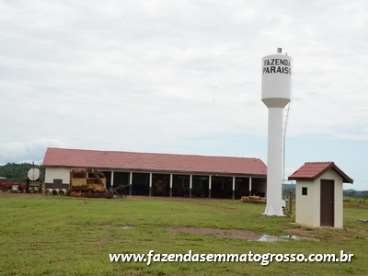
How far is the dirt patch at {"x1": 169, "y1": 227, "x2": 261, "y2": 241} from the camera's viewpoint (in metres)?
17.2

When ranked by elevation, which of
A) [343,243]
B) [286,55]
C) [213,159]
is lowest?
[343,243]

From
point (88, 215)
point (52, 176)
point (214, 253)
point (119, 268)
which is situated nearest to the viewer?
point (119, 268)

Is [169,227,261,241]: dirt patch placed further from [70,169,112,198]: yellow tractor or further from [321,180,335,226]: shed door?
[70,169,112,198]: yellow tractor

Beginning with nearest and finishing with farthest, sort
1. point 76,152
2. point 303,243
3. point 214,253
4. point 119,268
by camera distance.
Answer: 1. point 119,268
2. point 214,253
3. point 303,243
4. point 76,152

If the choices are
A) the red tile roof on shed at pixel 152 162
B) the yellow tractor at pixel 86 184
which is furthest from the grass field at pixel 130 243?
the red tile roof on shed at pixel 152 162

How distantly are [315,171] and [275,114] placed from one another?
5.51 metres

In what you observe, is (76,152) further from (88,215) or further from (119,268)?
(119,268)

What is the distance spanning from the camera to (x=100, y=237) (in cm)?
1530

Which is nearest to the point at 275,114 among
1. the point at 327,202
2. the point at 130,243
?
the point at 327,202

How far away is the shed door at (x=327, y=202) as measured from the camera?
22953 millimetres

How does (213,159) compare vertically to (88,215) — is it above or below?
above

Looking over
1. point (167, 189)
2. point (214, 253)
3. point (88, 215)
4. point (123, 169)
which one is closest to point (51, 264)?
point (214, 253)

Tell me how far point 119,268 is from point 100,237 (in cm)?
501

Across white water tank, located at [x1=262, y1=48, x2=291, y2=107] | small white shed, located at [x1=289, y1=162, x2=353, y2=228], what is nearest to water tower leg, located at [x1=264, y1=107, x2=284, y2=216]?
white water tank, located at [x1=262, y1=48, x2=291, y2=107]
